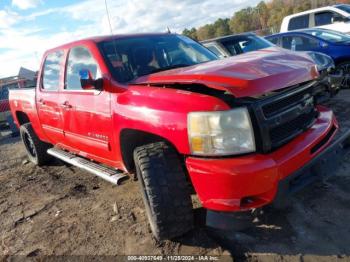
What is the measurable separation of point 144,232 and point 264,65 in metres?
1.85

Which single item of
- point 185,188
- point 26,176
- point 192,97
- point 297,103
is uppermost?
point 192,97

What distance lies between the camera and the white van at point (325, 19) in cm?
1220

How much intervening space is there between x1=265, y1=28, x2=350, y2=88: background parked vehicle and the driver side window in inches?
223

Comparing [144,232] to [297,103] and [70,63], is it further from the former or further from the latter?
[70,63]

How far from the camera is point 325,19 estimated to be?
43.0 feet

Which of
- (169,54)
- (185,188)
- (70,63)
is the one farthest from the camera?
(70,63)

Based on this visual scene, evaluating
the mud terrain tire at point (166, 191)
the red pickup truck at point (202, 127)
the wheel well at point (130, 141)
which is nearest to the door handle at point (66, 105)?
the red pickup truck at point (202, 127)

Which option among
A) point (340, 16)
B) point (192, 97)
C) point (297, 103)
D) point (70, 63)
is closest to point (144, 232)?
point (192, 97)

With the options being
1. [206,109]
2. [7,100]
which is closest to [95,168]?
[206,109]

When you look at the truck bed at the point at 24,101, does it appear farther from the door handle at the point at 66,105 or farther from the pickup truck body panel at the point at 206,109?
the pickup truck body panel at the point at 206,109

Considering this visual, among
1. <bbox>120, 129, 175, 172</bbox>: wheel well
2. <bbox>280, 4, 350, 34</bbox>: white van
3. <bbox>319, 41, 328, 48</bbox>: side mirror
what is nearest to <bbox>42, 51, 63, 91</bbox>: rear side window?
<bbox>120, 129, 175, 172</bbox>: wheel well

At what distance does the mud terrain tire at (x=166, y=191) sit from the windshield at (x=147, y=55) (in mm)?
977

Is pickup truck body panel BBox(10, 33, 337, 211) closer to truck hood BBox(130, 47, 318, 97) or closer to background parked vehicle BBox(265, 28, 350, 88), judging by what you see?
truck hood BBox(130, 47, 318, 97)

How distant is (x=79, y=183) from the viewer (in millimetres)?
5262
